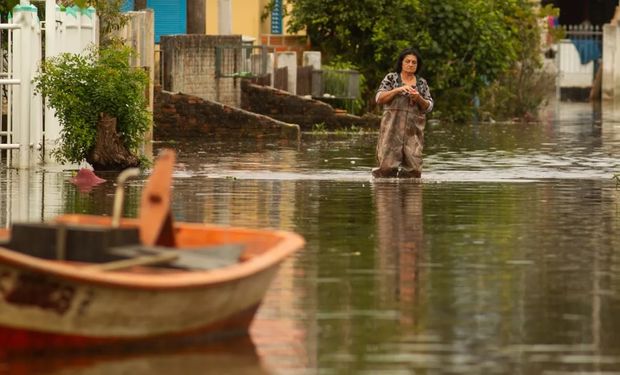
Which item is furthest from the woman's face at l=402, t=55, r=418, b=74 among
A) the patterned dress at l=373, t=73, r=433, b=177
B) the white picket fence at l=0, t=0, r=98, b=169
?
the white picket fence at l=0, t=0, r=98, b=169

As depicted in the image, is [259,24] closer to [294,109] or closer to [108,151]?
[294,109]

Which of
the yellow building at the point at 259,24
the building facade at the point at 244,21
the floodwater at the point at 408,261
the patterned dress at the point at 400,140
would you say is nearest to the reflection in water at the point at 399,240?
the floodwater at the point at 408,261

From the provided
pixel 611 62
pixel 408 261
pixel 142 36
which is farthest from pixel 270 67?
pixel 611 62

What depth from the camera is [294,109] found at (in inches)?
1389

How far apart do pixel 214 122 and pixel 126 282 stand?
23.2 metres

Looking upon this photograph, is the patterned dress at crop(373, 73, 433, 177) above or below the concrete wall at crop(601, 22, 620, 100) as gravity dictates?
below

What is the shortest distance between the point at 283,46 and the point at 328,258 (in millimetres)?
28755

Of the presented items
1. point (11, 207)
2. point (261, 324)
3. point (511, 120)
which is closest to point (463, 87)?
point (511, 120)

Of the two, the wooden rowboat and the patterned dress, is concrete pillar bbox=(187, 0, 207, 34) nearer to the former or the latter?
the patterned dress

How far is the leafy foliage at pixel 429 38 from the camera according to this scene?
3891cm

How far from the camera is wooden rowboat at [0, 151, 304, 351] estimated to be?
8.99 metres

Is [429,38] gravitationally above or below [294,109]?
above

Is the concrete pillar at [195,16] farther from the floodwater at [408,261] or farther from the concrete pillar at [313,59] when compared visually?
the floodwater at [408,261]

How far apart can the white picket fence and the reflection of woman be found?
3.88 metres
